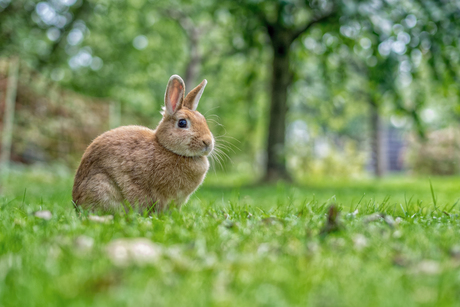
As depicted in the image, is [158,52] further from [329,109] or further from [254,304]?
[254,304]

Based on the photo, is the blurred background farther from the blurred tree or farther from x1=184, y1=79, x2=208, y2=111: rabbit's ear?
x1=184, y1=79, x2=208, y2=111: rabbit's ear

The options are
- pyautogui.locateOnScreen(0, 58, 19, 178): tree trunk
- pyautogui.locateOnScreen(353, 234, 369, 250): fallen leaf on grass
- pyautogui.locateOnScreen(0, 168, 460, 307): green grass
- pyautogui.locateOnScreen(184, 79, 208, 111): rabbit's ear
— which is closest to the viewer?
pyautogui.locateOnScreen(0, 168, 460, 307): green grass

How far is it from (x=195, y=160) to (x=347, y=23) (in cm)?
555

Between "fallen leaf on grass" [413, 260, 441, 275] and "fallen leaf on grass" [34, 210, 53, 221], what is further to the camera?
"fallen leaf on grass" [34, 210, 53, 221]

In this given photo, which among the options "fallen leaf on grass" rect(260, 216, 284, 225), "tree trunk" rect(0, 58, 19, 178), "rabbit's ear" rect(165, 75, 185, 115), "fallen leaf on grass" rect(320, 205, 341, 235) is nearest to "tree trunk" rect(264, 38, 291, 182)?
"tree trunk" rect(0, 58, 19, 178)

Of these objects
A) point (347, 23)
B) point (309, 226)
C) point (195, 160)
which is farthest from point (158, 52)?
point (309, 226)

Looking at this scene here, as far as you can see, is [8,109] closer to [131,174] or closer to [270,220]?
[131,174]

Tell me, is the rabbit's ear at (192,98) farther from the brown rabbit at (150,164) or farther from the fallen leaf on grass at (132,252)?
the fallen leaf on grass at (132,252)

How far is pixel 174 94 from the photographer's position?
3434 millimetres

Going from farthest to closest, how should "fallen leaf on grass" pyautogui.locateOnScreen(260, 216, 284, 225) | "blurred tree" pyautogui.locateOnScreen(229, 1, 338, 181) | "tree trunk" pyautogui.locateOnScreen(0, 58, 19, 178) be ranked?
"tree trunk" pyautogui.locateOnScreen(0, 58, 19, 178), "blurred tree" pyautogui.locateOnScreen(229, 1, 338, 181), "fallen leaf on grass" pyautogui.locateOnScreen(260, 216, 284, 225)

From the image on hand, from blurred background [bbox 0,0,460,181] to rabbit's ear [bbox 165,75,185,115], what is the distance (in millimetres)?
392

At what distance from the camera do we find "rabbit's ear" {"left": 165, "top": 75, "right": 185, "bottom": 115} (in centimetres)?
335

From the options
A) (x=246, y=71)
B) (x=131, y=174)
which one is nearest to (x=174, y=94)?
(x=131, y=174)

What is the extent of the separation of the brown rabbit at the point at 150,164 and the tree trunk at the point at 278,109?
6.53 metres
